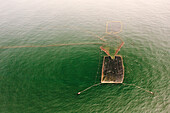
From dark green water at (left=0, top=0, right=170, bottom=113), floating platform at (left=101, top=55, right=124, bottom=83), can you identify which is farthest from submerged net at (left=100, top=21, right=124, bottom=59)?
dark green water at (left=0, top=0, right=170, bottom=113)

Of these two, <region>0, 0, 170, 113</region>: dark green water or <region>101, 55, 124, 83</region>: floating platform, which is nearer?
<region>0, 0, 170, 113</region>: dark green water

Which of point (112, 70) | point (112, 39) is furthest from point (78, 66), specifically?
Result: point (112, 39)

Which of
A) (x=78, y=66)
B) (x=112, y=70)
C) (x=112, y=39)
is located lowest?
(x=112, y=70)

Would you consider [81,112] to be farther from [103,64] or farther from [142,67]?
[142,67]

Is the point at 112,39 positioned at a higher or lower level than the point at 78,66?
higher

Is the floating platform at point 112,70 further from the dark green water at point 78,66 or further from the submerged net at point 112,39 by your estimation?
the submerged net at point 112,39

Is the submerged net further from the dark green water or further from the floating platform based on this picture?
the dark green water

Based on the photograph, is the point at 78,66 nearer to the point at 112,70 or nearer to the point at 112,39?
the point at 112,70
